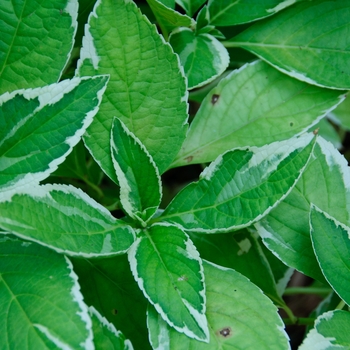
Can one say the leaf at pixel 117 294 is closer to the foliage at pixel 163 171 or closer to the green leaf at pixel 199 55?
the foliage at pixel 163 171

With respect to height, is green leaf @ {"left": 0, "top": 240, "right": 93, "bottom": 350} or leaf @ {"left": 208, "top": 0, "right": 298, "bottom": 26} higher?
leaf @ {"left": 208, "top": 0, "right": 298, "bottom": 26}

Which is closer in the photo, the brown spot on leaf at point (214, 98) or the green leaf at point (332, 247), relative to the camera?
the green leaf at point (332, 247)

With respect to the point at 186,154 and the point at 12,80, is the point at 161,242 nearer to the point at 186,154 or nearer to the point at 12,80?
the point at 186,154

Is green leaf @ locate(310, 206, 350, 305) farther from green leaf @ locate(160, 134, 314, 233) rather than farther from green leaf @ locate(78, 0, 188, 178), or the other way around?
green leaf @ locate(78, 0, 188, 178)

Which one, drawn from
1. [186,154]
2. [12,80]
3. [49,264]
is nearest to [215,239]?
[186,154]

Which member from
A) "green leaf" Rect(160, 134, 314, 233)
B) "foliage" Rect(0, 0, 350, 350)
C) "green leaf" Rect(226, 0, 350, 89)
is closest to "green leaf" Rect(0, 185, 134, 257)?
"foliage" Rect(0, 0, 350, 350)

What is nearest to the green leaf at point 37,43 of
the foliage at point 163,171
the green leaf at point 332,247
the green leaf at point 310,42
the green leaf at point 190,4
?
the foliage at point 163,171
